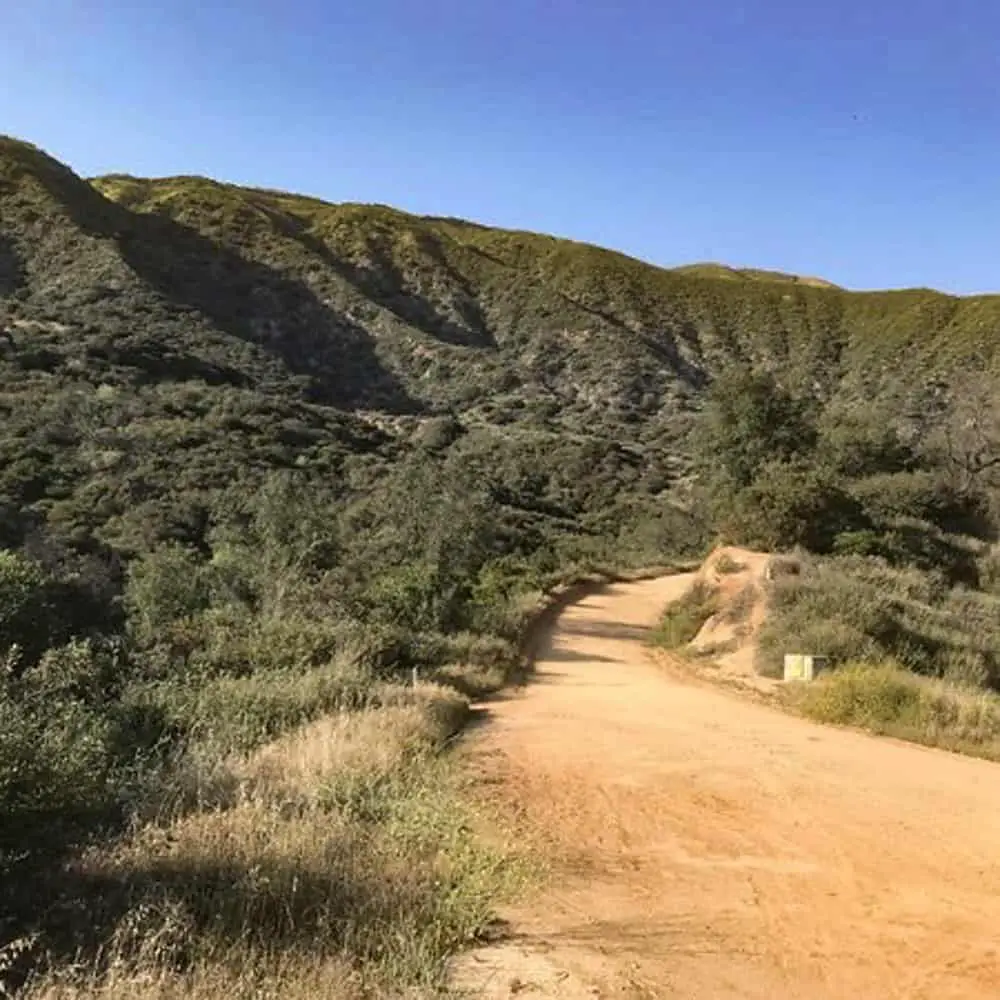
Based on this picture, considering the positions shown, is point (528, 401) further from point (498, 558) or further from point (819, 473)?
point (819, 473)

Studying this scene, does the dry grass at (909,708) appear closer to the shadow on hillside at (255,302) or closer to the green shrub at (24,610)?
the green shrub at (24,610)

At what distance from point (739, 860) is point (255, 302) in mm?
54549

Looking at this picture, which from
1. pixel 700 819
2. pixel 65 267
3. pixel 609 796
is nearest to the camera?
pixel 700 819

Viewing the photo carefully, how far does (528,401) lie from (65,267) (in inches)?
911

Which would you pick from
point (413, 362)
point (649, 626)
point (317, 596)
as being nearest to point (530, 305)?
point (413, 362)

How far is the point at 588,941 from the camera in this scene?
226 inches

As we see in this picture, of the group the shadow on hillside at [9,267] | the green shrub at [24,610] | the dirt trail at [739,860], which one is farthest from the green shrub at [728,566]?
the shadow on hillside at [9,267]

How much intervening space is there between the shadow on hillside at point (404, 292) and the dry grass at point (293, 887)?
53.5m

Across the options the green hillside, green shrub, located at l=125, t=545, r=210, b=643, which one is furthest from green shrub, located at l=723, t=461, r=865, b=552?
green shrub, located at l=125, t=545, r=210, b=643

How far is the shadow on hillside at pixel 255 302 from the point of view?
52.6m

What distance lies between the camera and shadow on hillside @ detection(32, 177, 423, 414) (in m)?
52.6

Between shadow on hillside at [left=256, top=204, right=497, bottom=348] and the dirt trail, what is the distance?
5008 centimetres

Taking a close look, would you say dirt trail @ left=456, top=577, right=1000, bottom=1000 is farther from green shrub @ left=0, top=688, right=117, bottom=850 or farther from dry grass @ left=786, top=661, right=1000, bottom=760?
green shrub @ left=0, top=688, right=117, bottom=850

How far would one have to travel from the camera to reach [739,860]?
7.41m
